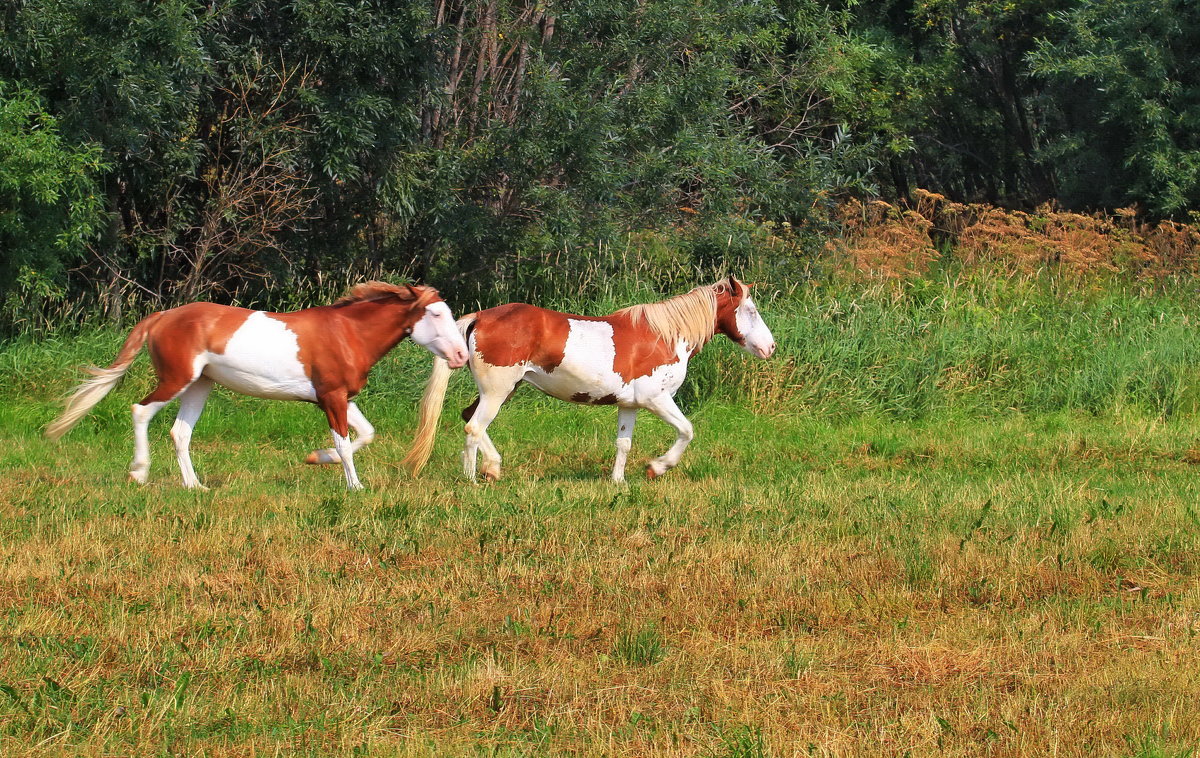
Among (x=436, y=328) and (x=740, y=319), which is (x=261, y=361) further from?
(x=740, y=319)

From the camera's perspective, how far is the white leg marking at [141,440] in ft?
31.0

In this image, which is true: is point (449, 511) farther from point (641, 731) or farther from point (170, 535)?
point (641, 731)

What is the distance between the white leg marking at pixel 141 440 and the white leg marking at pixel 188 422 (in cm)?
19

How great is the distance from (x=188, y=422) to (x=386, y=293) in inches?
65.8

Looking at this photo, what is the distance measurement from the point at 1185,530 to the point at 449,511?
14.6 ft

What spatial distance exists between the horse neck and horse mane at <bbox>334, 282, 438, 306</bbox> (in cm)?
7

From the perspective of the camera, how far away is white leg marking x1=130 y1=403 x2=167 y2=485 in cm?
944

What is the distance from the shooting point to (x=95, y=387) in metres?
9.48

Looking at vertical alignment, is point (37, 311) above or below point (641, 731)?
below

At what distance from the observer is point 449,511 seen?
27.7ft

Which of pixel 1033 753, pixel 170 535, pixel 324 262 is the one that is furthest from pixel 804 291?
pixel 1033 753

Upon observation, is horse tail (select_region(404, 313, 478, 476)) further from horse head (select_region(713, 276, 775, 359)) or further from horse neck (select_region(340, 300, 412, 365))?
horse head (select_region(713, 276, 775, 359))

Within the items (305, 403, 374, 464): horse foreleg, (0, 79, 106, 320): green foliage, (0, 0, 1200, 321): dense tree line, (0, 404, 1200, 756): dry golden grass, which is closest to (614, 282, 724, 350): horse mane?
(0, 404, 1200, 756): dry golden grass

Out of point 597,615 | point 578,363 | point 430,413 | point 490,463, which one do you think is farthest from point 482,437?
point 597,615
